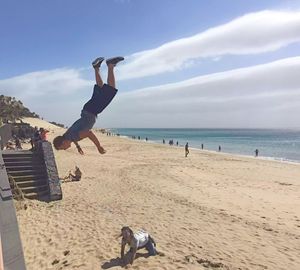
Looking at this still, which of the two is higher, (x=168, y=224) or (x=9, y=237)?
(x=9, y=237)

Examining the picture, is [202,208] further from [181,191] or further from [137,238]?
[137,238]

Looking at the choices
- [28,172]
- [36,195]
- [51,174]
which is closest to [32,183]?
[28,172]

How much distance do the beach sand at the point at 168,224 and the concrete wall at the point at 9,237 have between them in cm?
274

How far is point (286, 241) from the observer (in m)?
13.5

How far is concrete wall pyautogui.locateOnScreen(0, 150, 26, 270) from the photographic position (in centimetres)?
764

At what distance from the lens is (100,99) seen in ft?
14.3

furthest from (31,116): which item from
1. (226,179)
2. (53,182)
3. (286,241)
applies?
(286,241)

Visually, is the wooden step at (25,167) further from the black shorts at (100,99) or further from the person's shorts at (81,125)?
the black shorts at (100,99)

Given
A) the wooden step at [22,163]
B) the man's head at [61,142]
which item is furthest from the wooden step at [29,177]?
the man's head at [61,142]

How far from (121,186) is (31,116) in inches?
2962

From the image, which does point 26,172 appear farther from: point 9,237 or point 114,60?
point 114,60

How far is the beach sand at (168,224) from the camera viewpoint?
11.2 metres

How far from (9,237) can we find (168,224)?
7.45 metres

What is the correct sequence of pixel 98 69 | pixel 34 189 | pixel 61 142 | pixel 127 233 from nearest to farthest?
pixel 98 69, pixel 61 142, pixel 127 233, pixel 34 189
